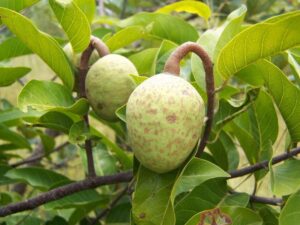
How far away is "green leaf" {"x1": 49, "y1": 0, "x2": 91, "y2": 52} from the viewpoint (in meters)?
1.01

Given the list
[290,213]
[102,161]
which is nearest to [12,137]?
[102,161]

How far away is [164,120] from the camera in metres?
0.84

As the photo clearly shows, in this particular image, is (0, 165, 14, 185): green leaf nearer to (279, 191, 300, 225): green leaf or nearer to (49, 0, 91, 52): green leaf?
(49, 0, 91, 52): green leaf

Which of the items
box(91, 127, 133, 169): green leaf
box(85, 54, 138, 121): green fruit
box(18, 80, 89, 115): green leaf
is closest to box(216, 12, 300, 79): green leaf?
box(85, 54, 138, 121): green fruit

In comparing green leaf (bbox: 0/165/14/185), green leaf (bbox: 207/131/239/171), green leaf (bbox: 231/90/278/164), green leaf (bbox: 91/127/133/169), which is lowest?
green leaf (bbox: 0/165/14/185)

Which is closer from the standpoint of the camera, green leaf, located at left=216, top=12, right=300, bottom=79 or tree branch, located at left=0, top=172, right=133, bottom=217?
green leaf, located at left=216, top=12, right=300, bottom=79

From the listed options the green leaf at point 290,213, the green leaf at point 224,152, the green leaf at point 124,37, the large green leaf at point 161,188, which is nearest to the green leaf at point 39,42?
the green leaf at point 124,37

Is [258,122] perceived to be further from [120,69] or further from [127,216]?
[127,216]

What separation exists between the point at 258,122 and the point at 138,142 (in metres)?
0.41

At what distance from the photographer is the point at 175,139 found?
2.79 ft

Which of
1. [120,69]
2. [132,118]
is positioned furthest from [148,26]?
[132,118]

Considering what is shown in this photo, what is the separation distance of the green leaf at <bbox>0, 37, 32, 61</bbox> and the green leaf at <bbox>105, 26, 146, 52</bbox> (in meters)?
0.22

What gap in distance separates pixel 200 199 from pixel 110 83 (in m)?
0.31

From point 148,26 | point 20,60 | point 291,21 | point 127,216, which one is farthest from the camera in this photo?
point 20,60
